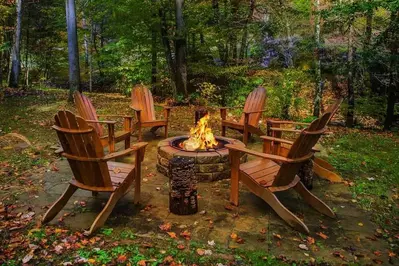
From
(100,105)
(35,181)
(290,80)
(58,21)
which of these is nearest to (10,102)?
(100,105)

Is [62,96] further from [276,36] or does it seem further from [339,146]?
[339,146]

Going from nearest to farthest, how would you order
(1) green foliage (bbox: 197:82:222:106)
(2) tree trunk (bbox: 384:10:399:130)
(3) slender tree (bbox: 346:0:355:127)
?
1. (2) tree trunk (bbox: 384:10:399:130)
2. (3) slender tree (bbox: 346:0:355:127)
3. (1) green foliage (bbox: 197:82:222:106)

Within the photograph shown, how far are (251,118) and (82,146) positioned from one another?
344 centimetres

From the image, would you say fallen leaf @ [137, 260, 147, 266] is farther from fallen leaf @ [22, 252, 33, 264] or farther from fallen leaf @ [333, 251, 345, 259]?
fallen leaf @ [333, 251, 345, 259]

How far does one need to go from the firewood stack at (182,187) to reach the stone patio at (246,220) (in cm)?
8

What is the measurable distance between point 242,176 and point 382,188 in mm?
1837

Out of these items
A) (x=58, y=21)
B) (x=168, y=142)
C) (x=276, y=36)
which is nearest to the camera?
(x=168, y=142)

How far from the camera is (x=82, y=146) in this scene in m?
2.59

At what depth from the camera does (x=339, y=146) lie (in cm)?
553

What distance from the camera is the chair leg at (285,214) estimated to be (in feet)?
8.86

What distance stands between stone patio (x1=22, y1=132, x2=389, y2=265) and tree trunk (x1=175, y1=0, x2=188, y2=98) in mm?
5738

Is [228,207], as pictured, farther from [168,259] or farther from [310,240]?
[168,259]

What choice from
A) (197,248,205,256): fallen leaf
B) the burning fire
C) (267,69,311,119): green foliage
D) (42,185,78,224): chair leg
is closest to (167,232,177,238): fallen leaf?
(197,248,205,256): fallen leaf

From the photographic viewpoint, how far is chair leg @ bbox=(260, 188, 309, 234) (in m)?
2.70
